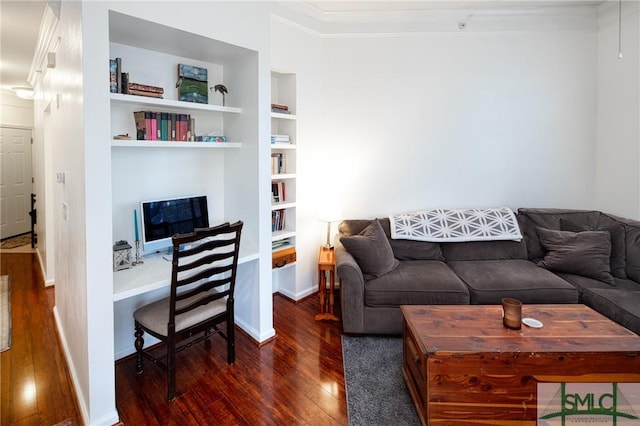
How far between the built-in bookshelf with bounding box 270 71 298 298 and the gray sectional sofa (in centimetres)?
55

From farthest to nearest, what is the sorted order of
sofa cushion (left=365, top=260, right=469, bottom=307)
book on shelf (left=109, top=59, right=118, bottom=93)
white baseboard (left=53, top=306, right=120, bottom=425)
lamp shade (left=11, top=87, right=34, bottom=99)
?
lamp shade (left=11, top=87, right=34, bottom=99) < sofa cushion (left=365, top=260, right=469, bottom=307) < book on shelf (left=109, top=59, right=118, bottom=93) < white baseboard (left=53, top=306, right=120, bottom=425)

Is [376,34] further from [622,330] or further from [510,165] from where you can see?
[622,330]

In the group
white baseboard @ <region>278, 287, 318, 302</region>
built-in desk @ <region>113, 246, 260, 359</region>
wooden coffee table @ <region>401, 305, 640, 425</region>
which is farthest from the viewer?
white baseboard @ <region>278, 287, 318, 302</region>

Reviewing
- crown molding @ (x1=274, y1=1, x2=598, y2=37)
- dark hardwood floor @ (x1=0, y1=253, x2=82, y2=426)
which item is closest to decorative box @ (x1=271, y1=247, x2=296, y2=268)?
dark hardwood floor @ (x1=0, y1=253, x2=82, y2=426)

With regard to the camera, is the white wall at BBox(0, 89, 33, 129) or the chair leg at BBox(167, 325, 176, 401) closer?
the chair leg at BBox(167, 325, 176, 401)

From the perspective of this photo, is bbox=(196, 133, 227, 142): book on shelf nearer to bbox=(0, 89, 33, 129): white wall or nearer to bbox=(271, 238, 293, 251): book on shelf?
bbox=(271, 238, 293, 251): book on shelf

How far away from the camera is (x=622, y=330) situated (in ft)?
6.40

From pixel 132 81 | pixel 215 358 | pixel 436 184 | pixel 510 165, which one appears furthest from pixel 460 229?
pixel 132 81

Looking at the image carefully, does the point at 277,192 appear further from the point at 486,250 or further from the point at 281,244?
the point at 486,250

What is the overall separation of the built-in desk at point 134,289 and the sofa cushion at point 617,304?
2.50m

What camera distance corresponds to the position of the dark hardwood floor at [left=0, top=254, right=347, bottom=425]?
1979mm

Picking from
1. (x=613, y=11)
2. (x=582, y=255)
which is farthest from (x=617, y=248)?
(x=613, y=11)

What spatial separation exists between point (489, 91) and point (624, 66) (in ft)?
3.72

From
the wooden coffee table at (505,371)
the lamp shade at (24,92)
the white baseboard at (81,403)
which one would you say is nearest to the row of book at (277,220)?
the white baseboard at (81,403)
